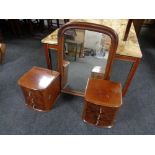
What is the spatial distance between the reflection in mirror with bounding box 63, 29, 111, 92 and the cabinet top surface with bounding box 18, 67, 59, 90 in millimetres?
205

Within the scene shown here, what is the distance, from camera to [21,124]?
4.79 ft

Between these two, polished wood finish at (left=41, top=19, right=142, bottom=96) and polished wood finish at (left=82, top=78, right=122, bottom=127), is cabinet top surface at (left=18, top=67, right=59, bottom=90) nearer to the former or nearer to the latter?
polished wood finish at (left=41, top=19, right=142, bottom=96)

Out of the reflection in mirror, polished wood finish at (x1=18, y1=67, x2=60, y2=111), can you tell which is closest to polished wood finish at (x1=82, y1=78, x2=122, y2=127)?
the reflection in mirror

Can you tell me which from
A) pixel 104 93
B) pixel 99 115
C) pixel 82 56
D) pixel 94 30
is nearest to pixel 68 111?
pixel 99 115

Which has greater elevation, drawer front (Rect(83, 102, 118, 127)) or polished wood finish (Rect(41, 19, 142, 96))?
polished wood finish (Rect(41, 19, 142, 96))

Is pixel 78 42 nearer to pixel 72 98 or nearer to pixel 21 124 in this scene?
pixel 72 98

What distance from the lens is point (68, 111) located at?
160 centimetres

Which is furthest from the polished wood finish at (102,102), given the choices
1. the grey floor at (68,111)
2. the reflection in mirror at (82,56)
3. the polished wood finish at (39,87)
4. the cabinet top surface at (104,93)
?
the polished wood finish at (39,87)

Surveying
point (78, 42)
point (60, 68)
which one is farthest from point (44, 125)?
point (78, 42)

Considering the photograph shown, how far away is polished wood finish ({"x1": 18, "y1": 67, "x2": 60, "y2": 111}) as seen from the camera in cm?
136

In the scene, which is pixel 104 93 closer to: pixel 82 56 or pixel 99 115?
pixel 99 115

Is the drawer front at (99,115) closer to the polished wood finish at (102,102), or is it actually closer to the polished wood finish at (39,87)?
the polished wood finish at (102,102)

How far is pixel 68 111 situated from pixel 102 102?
1.69ft
